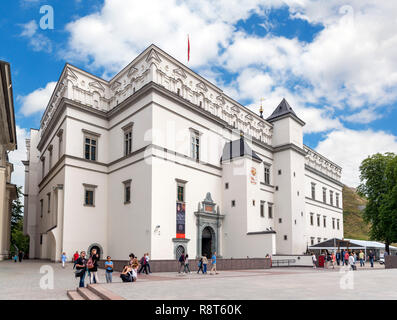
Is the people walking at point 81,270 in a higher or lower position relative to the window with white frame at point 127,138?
lower

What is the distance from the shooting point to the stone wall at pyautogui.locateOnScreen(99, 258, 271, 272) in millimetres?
24763

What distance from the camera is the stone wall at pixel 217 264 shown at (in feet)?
81.2

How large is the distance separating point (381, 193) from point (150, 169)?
108ft

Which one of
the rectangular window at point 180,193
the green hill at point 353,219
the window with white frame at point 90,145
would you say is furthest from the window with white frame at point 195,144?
the green hill at point 353,219

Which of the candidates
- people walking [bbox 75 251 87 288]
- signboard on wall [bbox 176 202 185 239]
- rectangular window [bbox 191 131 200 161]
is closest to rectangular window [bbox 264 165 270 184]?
rectangular window [bbox 191 131 200 161]

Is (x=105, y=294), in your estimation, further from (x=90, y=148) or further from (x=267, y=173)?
(x=267, y=173)

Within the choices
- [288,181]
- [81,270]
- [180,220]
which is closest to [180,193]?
[180,220]

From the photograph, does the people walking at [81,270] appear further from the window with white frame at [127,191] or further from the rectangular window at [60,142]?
the rectangular window at [60,142]

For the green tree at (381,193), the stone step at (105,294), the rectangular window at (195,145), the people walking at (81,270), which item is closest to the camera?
the stone step at (105,294)

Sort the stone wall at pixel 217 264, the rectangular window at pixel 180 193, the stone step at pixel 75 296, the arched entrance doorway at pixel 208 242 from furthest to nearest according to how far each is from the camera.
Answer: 1. the arched entrance doorway at pixel 208 242
2. the rectangular window at pixel 180 193
3. the stone wall at pixel 217 264
4. the stone step at pixel 75 296

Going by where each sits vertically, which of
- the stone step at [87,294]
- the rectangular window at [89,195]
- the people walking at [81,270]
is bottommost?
the stone step at [87,294]

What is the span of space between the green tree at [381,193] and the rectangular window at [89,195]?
32321 mm

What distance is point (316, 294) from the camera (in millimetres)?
12258
